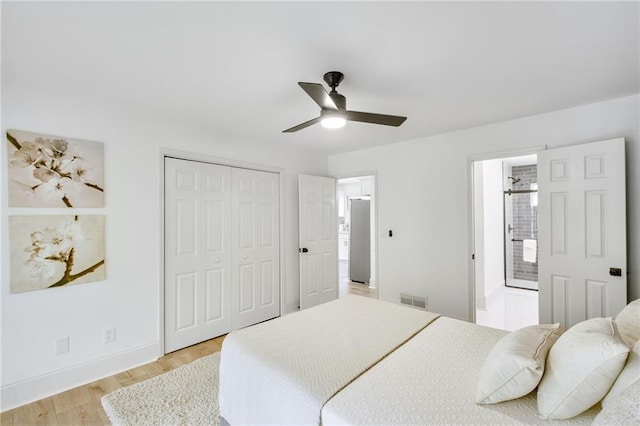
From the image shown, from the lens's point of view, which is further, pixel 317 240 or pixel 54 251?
pixel 317 240

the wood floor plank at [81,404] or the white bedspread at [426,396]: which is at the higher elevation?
the white bedspread at [426,396]

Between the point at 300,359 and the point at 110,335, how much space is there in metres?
2.10

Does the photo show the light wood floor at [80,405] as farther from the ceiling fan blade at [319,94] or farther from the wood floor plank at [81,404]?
the ceiling fan blade at [319,94]

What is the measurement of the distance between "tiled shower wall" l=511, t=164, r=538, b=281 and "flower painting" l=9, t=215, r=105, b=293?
21.8 feet

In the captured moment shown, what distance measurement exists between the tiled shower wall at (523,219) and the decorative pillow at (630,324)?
4.61 metres

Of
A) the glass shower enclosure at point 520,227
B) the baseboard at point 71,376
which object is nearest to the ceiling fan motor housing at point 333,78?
the baseboard at point 71,376

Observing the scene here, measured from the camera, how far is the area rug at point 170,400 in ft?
6.34

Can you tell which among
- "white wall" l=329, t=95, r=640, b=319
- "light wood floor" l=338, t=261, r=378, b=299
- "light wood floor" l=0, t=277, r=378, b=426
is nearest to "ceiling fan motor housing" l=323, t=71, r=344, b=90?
"white wall" l=329, t=95, r=640, b=319

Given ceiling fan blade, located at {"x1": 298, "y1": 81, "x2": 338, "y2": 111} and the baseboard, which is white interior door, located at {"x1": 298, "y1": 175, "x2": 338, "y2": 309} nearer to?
the baseboard

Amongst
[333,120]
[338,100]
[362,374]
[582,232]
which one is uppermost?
[338,100]

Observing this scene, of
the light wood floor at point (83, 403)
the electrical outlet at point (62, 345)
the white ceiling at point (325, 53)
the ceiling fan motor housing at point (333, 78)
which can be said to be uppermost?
the white ceiling at point (325, 53)

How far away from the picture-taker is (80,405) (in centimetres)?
215

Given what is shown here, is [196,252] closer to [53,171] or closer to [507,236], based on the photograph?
[53,171]

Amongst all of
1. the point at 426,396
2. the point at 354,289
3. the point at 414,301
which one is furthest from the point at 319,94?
the point at 354,289
